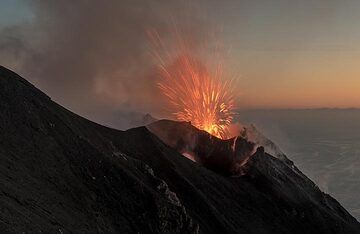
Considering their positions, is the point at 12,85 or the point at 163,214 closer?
the point at 163,214

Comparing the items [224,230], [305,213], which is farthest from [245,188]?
[224,230]

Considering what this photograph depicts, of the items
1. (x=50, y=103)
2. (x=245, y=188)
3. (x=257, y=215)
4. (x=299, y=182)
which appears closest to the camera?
(x=50, y=103)

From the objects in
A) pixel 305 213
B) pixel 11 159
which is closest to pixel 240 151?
pixel 305 213

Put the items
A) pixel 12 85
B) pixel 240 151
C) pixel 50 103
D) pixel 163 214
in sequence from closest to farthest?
pixel 163 214, pixel 12 85, pixel 50 103, pixel 240 151

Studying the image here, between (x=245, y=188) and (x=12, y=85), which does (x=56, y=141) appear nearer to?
(x=12, y=85)

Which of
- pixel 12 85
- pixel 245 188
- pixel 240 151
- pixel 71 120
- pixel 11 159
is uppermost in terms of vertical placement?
pixel 12 85

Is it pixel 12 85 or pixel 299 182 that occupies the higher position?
pixel 12 85
